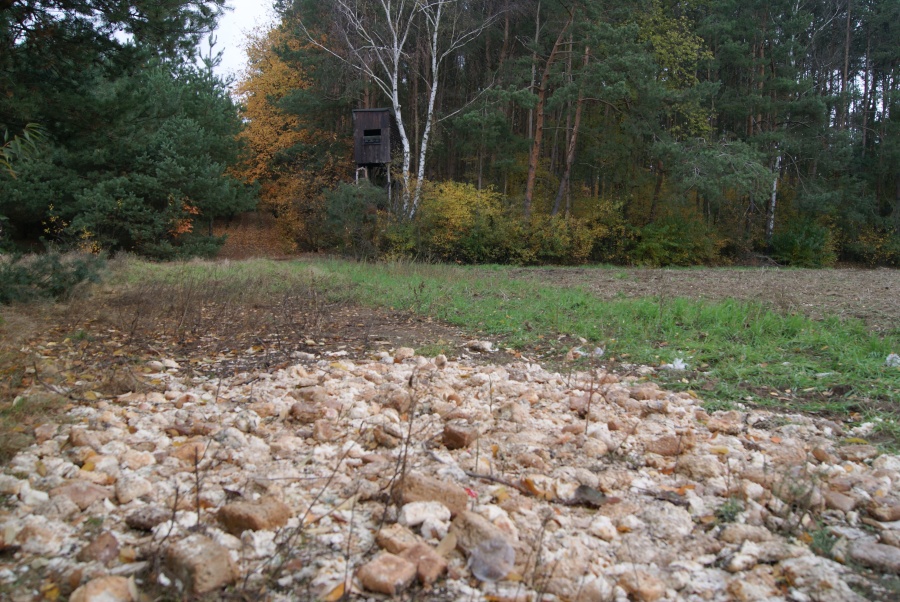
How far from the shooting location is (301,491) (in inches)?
113

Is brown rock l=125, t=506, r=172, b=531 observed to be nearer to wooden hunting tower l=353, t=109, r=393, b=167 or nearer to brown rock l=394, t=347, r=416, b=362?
brown rock l=394, t=347, r=416, b=362

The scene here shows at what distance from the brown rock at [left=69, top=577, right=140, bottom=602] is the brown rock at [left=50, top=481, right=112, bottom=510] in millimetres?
648

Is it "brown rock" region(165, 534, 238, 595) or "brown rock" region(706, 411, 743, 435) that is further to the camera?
"brown rock" region(706, 411, 743, 435)

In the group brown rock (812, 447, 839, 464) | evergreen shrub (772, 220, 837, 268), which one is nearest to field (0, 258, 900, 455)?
brown rock (812, 447, 839, 464)

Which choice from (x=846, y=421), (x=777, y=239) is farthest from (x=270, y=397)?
(x=777, y=239)

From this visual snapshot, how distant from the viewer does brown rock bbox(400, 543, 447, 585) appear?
2.24 meters

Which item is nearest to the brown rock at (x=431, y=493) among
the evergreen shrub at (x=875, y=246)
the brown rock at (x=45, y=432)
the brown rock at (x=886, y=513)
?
the brown rock at (x=886, y=513)

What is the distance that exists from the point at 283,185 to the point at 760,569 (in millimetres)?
29655

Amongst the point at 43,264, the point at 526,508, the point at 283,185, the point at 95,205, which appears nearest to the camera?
the point at 526,508

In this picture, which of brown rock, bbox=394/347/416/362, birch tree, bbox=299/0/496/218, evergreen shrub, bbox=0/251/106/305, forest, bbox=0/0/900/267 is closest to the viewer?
brown rock, bbox=394/347/416/362

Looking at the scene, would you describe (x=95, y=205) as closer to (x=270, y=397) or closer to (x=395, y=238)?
(x=395, y=238)

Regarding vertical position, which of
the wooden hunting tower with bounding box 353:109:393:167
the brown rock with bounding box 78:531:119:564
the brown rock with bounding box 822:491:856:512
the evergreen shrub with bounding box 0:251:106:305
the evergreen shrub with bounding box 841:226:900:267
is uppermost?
→ the wooden hunting tower with bounding box 353:109:393:167

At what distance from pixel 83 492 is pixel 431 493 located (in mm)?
1450

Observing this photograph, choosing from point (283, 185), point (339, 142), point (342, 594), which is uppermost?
point (339, 142)
